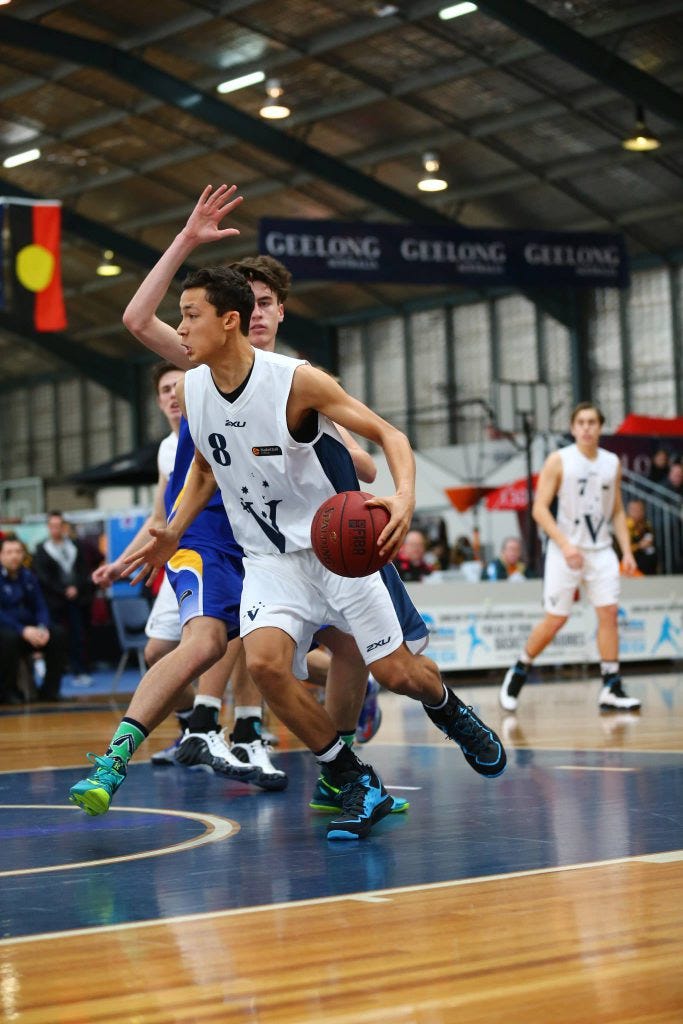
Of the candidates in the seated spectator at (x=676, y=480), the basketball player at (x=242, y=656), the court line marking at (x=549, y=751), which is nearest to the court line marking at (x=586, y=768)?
the court line marking at (x=549, y=751)

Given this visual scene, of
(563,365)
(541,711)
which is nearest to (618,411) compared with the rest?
→ (563,365)

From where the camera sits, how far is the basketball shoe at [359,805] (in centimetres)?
486

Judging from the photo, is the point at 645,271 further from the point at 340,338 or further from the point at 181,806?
the point at 181,806

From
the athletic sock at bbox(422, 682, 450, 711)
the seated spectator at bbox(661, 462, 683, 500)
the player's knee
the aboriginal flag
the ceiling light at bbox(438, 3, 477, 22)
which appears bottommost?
the athletic sock at bbox(422, 682, 450, 711)

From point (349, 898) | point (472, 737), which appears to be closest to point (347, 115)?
point (472, 737)

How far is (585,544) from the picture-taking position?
1045 cm

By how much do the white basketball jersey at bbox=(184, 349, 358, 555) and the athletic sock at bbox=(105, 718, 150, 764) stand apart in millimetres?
738

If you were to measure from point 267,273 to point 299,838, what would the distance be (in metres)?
2.28

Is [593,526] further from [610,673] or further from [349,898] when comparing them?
[349,898]

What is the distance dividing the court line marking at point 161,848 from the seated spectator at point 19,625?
7696 mm

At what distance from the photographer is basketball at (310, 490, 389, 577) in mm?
4555

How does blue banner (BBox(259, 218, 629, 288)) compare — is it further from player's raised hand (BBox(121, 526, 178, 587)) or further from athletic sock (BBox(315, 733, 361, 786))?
athletic sock (BBox(315, 733, 361, 786))

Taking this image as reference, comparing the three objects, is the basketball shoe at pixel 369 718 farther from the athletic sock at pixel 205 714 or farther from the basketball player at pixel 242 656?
the athletic sock at pixel 205 714

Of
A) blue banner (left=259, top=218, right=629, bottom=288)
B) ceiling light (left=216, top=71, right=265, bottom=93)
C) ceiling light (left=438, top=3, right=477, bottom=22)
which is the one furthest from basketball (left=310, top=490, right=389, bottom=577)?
ceiling light (left=216, top=71, right=265, bottom=93)
